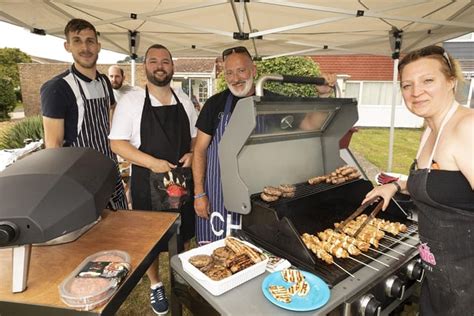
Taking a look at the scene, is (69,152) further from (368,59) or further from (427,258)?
(368,59)

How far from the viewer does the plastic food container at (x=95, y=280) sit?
1.01 meters

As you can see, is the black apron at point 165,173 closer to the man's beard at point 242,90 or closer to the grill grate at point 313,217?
the man's beard at point 242,90

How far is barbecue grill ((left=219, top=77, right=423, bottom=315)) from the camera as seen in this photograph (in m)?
1.33

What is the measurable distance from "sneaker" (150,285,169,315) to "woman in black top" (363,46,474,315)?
1.91m

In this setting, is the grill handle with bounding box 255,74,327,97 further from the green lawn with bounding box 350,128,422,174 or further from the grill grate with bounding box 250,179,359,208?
the green lawn with bounding box 350,128,422,174

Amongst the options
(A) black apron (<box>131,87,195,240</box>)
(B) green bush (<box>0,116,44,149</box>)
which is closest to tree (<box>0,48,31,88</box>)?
(B) green bush (<box>0,116,44,149</box>)

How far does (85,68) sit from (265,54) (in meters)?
5.73

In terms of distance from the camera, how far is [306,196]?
1689 millimetres

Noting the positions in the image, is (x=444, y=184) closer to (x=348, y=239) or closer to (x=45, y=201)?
(x=348, y=239)

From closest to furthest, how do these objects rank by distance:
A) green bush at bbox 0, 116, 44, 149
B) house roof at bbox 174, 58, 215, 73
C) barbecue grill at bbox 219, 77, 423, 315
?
barbecue grill at bbox 219, 77, 423, 315 → green bush at bbox 0, 116, 44, 149 → house roof at bbox 174, 58, 215, 73

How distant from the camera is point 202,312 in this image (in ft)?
4.14

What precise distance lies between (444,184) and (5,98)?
1877 centimetres

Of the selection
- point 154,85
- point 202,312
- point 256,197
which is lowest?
point 202,312

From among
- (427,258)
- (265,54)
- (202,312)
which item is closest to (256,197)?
(202,312)
